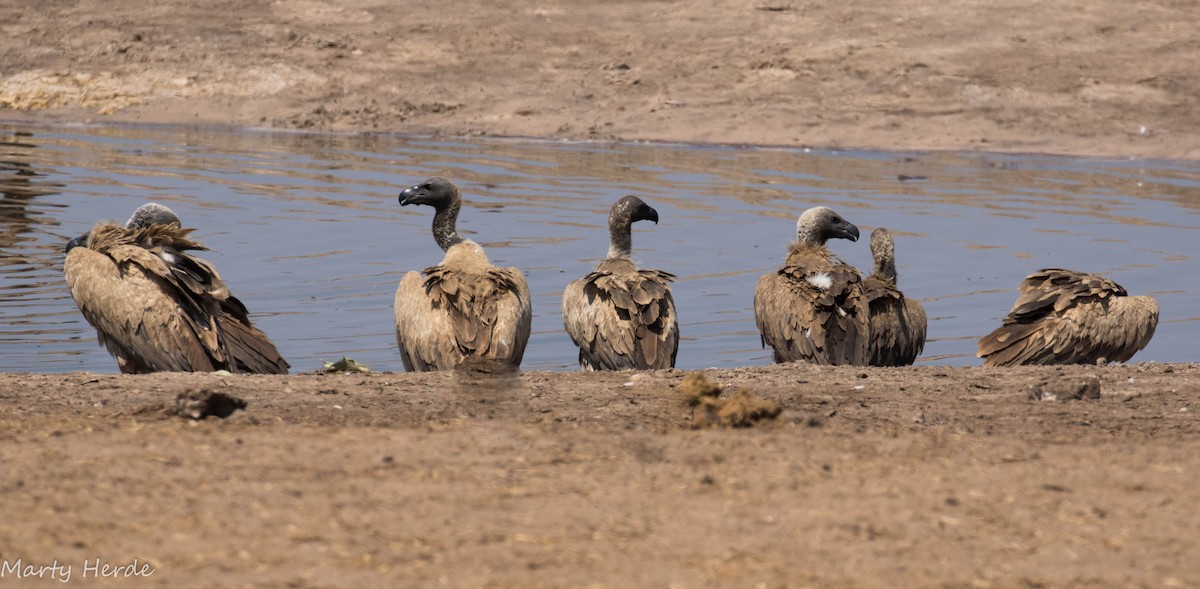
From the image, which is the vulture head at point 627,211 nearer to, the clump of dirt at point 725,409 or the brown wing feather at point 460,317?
the brown wing feather at point 460,317

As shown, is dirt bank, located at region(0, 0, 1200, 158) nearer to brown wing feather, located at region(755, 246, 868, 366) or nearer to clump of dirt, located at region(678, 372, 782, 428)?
brown wing feather, located at region(755, 246, 868, 366)

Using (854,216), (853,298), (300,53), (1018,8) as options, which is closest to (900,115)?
(1018,8)

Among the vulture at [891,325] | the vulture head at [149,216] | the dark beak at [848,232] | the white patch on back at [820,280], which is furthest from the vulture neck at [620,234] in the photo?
the vulture head at [149,216]

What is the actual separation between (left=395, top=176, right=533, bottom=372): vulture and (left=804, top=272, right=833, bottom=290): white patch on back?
187cm

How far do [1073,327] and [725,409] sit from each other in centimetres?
400

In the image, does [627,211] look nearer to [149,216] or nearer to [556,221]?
[149,216]

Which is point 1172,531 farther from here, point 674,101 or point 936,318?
point 674,101

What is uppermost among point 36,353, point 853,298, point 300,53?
point 300,53

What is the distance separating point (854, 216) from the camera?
16359mm

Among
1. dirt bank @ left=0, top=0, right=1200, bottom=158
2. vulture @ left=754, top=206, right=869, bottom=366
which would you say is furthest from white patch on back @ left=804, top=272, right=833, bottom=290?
dirt bank @ left=0, top=0, right=1200, bottom=158

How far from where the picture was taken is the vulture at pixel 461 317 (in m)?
8.01

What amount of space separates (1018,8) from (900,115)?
467 cm
